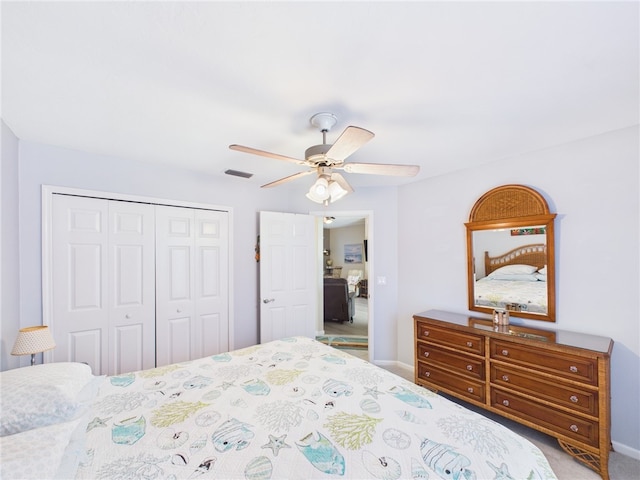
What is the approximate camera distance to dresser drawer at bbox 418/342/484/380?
2.55 meters

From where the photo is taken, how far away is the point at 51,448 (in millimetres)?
960

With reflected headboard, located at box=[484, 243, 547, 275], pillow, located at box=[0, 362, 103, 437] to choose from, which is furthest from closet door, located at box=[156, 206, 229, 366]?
reflected headboard, located at box=[484, 243, 547, 275]

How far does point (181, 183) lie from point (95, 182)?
2.41ft

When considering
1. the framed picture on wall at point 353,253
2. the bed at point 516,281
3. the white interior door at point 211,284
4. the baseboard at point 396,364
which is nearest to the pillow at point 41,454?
the white interior door at point 211,284

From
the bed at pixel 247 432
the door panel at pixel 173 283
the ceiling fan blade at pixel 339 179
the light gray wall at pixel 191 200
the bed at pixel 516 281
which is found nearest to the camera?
the bed at pixel 247 432

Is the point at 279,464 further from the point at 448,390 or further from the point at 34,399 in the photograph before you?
the point at 448,390

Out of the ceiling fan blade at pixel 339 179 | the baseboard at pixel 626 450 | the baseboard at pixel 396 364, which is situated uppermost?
the ceiling fan blade at pixel 339 179

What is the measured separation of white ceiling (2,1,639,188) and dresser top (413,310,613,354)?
5.10ft

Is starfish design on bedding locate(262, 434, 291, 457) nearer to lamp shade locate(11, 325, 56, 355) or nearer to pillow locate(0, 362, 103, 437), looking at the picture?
pillow locate(0, 362, 103, 437)

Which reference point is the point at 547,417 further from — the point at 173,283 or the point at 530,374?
the point at 173,283

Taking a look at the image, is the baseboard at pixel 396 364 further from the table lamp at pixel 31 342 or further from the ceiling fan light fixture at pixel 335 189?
the table lamp at pixel 31 342

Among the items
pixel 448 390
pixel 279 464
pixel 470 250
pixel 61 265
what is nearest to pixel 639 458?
pixel 448 390

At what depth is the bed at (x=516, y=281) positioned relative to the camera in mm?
2525

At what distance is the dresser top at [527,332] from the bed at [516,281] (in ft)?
0.57
